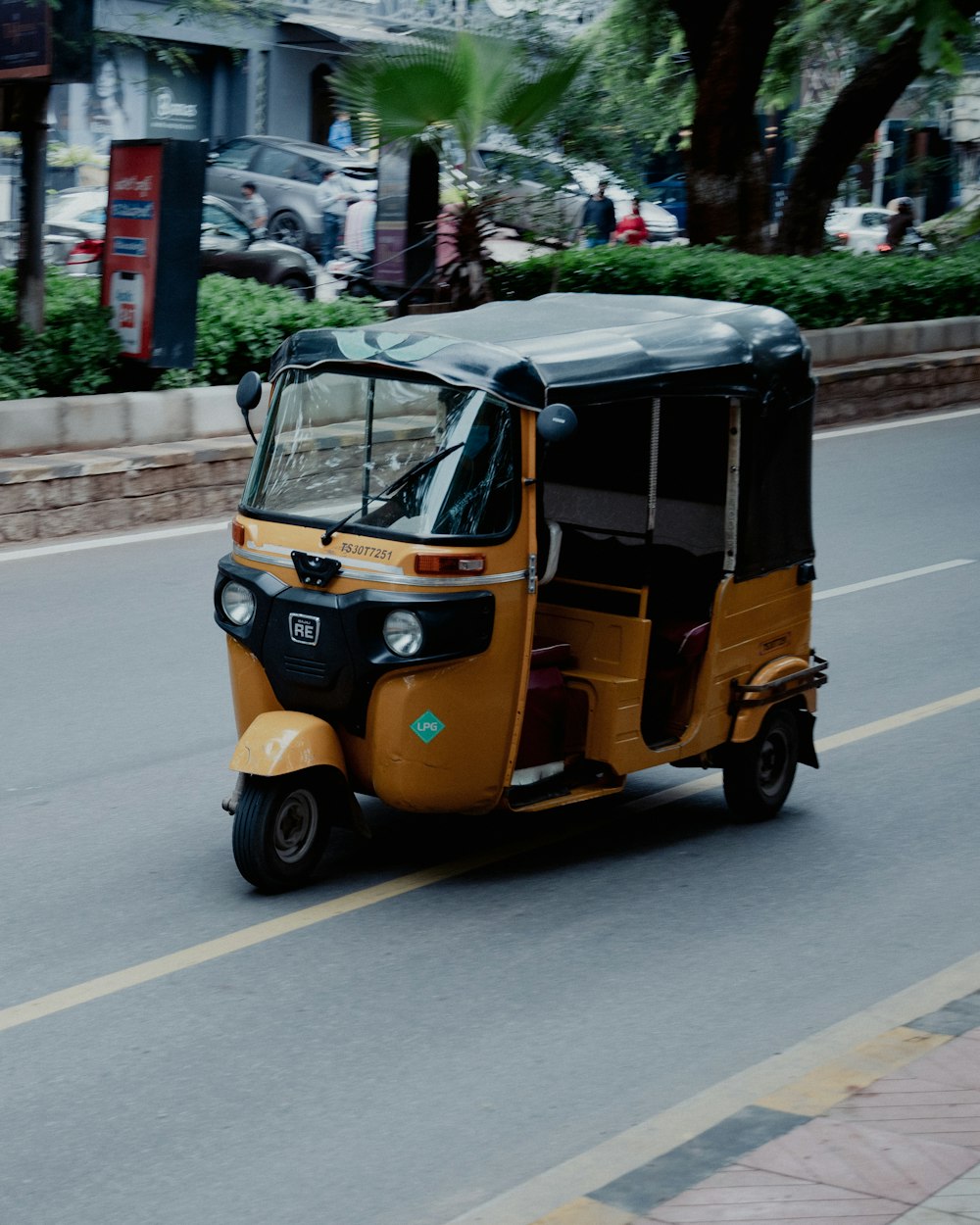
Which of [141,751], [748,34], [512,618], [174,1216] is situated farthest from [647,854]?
[748,34]

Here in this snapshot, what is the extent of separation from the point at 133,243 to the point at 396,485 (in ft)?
27.7

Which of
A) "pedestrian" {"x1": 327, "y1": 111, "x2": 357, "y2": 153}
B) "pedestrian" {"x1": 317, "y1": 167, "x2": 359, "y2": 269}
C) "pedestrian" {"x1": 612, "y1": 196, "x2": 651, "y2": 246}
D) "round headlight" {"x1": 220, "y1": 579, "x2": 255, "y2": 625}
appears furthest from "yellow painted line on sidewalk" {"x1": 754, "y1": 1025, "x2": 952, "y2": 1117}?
"pedestrian" {"x1": 327, "y1": 111, "x2": 357, "y2": 153}

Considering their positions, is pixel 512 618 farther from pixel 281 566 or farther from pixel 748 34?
pixel 748 34

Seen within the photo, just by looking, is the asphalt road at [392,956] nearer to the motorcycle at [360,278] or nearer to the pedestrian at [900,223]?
the motorcycle at [360,278]

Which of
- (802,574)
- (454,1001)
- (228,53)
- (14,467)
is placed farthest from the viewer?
(228,53)

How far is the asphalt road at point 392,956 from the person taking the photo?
453cm

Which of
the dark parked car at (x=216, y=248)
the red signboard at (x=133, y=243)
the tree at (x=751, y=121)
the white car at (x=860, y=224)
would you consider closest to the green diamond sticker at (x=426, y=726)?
the red signboard at (x=133, y=243)

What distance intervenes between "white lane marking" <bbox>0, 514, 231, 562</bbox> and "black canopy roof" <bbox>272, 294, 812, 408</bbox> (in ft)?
18.0

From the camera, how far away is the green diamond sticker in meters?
6.20

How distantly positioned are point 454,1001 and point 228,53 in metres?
37.0

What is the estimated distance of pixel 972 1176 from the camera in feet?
12.6

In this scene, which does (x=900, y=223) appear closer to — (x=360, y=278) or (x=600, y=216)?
(x=600, y=216)

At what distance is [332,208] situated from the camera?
2738 centimetres

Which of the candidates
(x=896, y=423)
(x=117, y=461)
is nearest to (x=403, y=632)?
(x=117, y=461)
